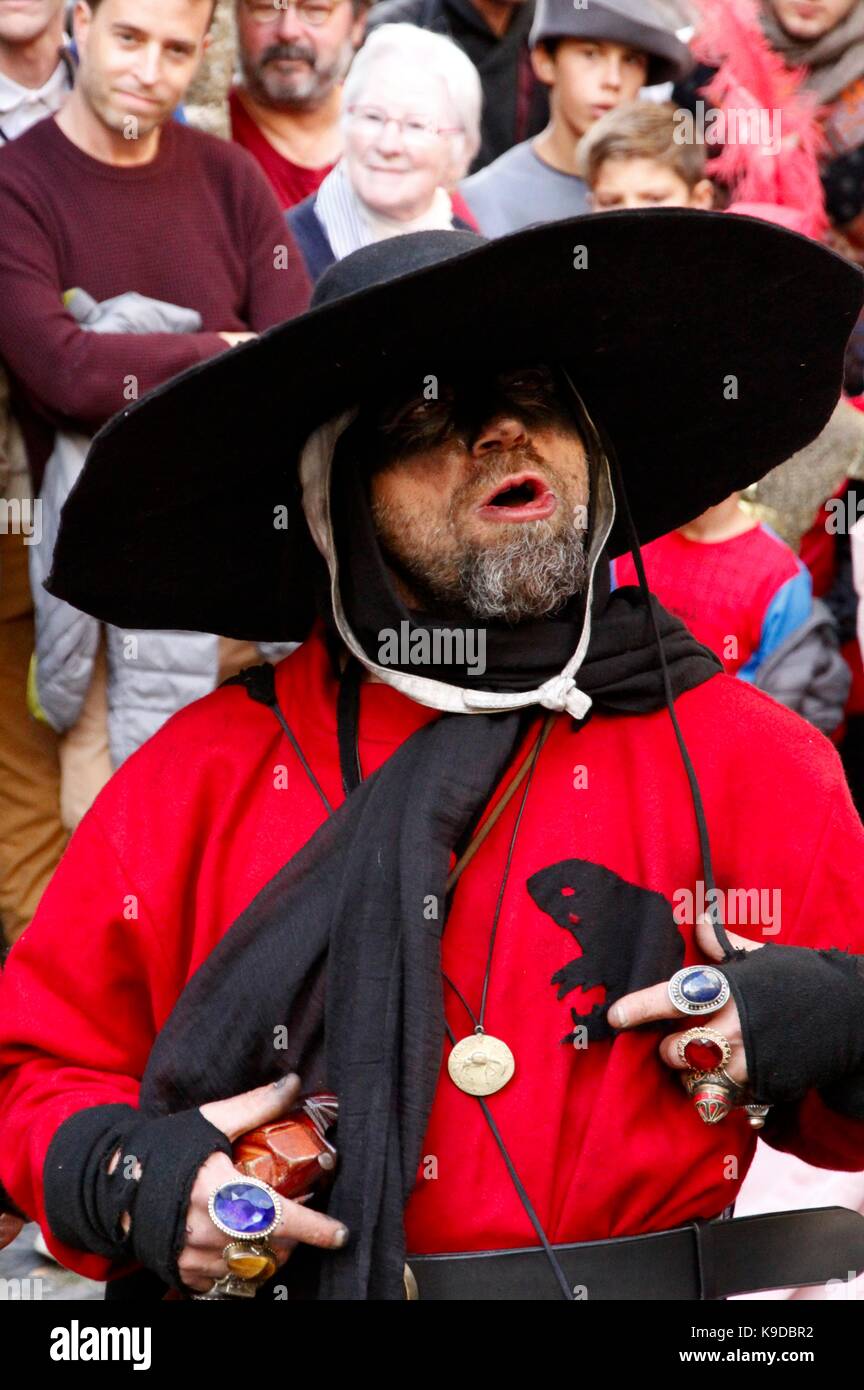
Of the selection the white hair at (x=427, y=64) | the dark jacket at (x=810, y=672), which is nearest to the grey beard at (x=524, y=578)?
the dark jacket at (x=810, y=672)

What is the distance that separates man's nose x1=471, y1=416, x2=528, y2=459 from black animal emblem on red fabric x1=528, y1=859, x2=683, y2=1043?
0.60m

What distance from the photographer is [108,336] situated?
4.67m

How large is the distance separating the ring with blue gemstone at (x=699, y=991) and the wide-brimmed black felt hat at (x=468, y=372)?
2.59ft

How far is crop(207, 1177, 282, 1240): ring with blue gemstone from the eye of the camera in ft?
7.91

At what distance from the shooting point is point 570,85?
230 inches

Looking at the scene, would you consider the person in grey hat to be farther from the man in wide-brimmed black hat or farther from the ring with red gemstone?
the ring with red gemstone

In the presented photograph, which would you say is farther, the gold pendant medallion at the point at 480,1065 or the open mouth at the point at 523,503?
the open mouth at the point at 523,503

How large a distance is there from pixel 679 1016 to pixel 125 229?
2938mm

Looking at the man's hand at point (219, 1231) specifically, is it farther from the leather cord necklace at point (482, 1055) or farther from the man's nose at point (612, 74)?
the man's nose at point (612, 74)

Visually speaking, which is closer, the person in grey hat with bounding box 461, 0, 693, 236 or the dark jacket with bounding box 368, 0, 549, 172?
the person in grey hat with bounding box 461, 0, 693, 236

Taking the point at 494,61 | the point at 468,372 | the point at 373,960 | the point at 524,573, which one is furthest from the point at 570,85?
the point at 373,960

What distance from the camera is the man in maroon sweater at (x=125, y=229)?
15.3ft

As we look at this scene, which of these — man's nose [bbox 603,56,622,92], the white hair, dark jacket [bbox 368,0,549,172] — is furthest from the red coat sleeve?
dark jacket [bbox 368,0,549,172]

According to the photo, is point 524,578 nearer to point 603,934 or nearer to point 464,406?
point 464,406
